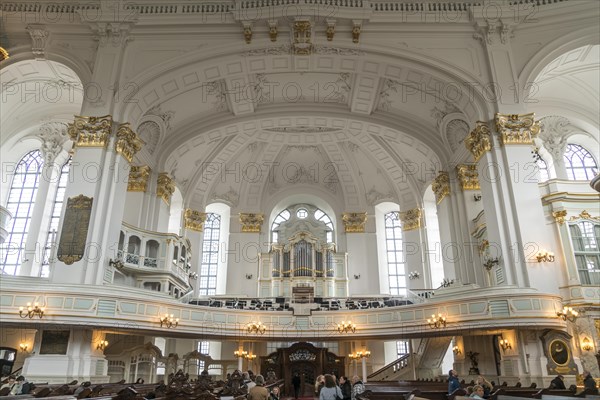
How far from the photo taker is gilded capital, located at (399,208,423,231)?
28.6 meters

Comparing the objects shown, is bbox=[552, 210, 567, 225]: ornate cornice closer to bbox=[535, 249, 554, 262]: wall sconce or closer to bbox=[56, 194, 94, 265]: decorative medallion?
bbox=[535, 249, 554, 262]: wall sconce

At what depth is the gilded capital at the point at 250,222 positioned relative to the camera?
3039 centimetres

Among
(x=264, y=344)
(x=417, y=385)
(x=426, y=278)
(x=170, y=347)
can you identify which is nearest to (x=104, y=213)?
(x=170, y=347)

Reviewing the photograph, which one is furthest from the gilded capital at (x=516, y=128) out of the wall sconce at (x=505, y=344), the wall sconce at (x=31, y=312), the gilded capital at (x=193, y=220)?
the gilded capital at (x=193, y=220)

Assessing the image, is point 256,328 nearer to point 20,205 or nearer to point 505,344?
point 505,344

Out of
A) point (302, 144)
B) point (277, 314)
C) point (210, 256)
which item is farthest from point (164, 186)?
point (277, 314)

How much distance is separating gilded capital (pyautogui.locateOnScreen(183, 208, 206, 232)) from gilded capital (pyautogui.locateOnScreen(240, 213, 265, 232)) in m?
2.66

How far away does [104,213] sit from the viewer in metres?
17.5

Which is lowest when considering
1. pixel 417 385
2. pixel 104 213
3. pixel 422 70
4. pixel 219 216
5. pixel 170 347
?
pixel 417 385

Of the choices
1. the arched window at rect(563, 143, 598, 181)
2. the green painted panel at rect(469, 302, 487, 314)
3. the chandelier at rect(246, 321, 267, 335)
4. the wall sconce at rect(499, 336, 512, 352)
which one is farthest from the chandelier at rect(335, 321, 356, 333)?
the arched window at rect(563, 143, 598, 181)

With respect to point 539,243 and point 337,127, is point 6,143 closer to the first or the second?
point 337,127

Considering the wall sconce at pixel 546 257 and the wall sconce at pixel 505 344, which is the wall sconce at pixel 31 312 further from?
the wall sconce at pixel 546 257

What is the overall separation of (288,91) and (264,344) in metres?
13.7

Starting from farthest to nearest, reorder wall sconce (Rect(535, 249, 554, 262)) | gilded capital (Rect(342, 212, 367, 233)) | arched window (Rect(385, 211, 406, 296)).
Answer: gilded capital (Rect(342, 212, 367, 233)) < arched window (Rect(385, 211, 406, 296)) < wall sconce (Rect(535, 249, 554, 262))
